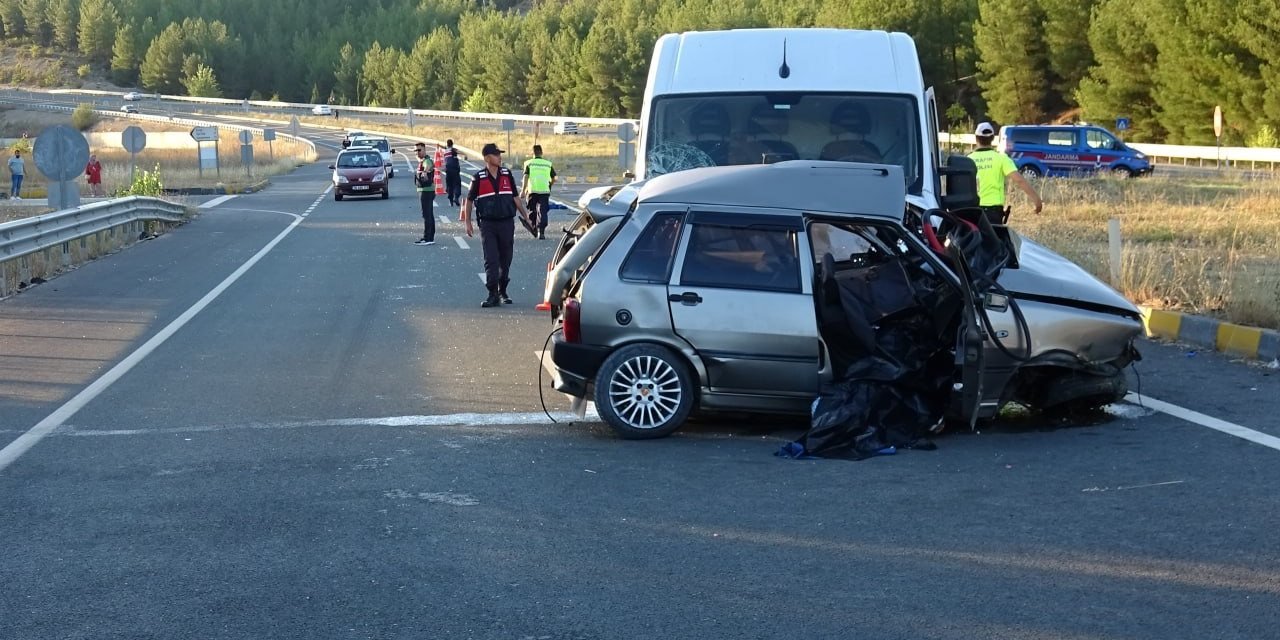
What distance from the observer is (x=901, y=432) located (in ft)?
26.9

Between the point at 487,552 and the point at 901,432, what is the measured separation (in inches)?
121

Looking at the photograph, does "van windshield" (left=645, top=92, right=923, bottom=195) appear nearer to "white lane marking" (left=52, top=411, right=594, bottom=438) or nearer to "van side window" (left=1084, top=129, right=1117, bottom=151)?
"white lane marking" (left=52, top=411, right=594, bottom=438)

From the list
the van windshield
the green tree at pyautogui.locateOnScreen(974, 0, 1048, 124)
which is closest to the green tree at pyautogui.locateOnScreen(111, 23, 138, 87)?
the green tree at pyautogui.locateOnScreen(974, 0, 1048, 124)

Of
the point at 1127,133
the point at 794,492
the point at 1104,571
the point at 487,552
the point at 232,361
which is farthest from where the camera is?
the point at 1127,133

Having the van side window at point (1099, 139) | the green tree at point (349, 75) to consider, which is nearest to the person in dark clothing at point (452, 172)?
the van side window at point (1099, 139)

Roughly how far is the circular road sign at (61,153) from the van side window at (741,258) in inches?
619

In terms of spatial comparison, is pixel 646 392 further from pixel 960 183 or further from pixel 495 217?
pixel 495 217

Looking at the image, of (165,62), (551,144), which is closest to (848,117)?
(551,144)

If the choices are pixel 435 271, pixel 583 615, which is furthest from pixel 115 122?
pixel 583 615

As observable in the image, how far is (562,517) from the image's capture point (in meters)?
6.66

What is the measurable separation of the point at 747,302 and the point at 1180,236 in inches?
617

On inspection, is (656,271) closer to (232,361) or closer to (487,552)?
(487,552)

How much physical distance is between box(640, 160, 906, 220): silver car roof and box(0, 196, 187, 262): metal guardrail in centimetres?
1171

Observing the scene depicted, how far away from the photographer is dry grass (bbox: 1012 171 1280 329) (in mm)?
13023
